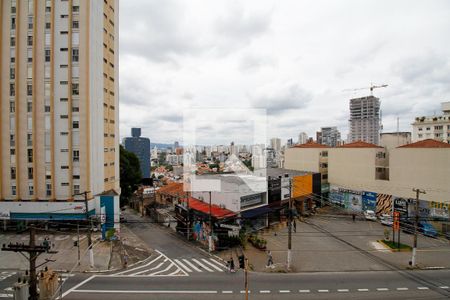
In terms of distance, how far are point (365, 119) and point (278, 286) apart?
134772 millimetres

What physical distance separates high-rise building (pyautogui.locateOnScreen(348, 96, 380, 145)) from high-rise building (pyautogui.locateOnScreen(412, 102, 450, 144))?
216ft

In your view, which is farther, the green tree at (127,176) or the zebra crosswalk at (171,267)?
the green tree at (127,176)

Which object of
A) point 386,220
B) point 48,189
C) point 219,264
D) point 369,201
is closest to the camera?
point 219,264

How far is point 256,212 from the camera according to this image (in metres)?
26.6

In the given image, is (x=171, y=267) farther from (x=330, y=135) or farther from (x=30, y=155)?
(x=330, y=135)

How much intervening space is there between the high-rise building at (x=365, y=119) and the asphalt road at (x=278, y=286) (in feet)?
409

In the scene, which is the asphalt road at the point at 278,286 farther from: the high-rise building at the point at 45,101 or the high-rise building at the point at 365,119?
the high-rise building at the point at 365,119

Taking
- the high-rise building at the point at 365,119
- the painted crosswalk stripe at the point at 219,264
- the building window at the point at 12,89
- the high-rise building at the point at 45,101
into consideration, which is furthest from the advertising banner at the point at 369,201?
the high-rise building at the point at 365,119

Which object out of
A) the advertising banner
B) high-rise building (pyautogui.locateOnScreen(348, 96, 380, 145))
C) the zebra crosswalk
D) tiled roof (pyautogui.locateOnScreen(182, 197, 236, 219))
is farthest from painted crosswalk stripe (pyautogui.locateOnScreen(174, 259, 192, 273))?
high-rise building (pyautogui.locateOnScreen(348, 96, 380, 145))

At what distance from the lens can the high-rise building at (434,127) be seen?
60719mm

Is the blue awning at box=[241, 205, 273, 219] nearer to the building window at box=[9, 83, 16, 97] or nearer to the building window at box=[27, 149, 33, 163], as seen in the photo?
the building window at box=[27, 149, 33, 163]

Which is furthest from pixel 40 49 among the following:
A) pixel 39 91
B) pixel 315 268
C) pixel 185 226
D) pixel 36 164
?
pixel 315 268

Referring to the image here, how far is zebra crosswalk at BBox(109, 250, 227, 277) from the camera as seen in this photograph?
18.1 meters

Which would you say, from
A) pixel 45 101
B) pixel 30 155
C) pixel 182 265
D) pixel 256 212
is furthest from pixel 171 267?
pixel 45 101
